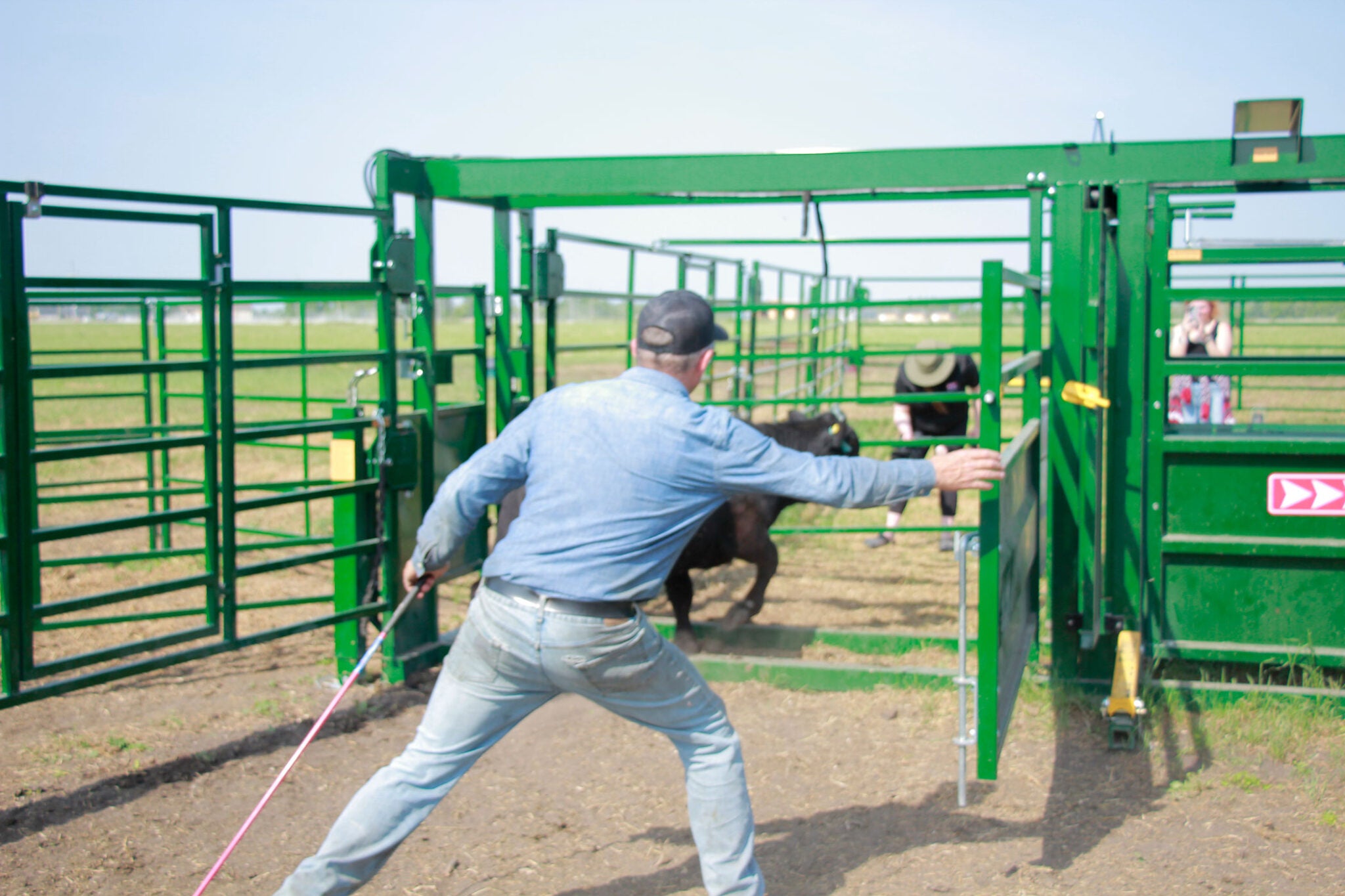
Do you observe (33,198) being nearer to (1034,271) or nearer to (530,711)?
(530,711)

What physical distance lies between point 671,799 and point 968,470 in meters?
1.95

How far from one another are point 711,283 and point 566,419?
755 cm

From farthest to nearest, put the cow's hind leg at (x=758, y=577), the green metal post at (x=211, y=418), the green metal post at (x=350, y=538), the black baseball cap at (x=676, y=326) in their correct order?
the cow's hind leg at (x=758, y=577), the green metal post at (x=350, y=538), the green metal post at (x=211, y=418), the black baseball cap at (x=676, y=326)

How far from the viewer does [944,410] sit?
8.50 meters

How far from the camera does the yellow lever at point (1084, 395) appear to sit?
168 inches

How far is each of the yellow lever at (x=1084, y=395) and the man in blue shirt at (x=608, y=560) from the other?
5.00 feet

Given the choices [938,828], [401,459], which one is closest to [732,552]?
[401,459]

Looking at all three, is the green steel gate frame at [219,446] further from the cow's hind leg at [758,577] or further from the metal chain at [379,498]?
the cow's hind leg at [758,577]

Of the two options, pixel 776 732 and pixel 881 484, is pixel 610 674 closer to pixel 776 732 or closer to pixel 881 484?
pixel 881 484

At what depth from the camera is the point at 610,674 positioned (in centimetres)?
284

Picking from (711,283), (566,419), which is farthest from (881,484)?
(711,283)

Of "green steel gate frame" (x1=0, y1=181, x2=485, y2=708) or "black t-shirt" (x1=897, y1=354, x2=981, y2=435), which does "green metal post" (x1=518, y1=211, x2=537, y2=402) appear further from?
"black t-shirt" (x1=897, y1=354, x2=981, y2=435)

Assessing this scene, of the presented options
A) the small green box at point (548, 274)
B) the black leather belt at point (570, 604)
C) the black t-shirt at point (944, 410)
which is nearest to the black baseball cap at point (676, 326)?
the black leather belt at point (570, 604)

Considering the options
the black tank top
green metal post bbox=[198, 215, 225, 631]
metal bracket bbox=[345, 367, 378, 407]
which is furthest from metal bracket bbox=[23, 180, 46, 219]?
the black tank top
